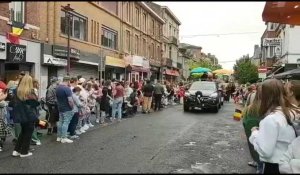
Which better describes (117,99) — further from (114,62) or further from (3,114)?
(114,62)

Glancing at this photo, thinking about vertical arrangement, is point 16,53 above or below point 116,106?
above

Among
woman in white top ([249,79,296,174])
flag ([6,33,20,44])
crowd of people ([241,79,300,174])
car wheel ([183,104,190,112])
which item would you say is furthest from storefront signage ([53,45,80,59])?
woman in white top ([249,79,296,174])

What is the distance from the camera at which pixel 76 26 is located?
27.6m

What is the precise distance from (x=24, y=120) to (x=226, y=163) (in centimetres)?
409

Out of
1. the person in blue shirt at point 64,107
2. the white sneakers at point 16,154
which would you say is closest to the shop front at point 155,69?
the person in blue shirt at point 64,107

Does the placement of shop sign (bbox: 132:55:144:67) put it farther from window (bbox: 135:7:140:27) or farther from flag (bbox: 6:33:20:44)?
flag (bbox: 6:33:20:44)

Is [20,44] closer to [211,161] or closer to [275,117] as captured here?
[211,161]

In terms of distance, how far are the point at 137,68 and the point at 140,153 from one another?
31852mm

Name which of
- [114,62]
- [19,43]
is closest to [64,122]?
[19,43]

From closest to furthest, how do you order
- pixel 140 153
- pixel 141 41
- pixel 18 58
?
pixel 140 153, pixel 18 58, pixel 141 41

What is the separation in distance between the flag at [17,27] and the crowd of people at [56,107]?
4820 mm

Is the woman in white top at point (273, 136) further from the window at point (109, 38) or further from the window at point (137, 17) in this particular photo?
the window at point (137, 17)

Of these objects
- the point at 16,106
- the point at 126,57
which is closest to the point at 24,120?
the point at 16,106

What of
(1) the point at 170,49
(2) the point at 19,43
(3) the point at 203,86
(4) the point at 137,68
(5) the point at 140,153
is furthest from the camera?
(1) the point at 170,49
